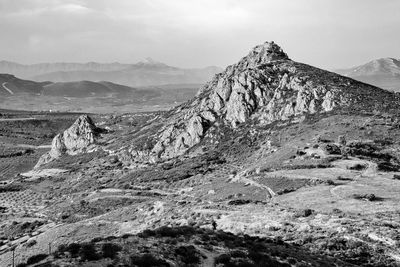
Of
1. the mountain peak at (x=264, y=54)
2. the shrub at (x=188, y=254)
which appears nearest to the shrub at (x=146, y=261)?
the shrub at (x=188, y=254)

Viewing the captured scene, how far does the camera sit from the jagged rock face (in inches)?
4867

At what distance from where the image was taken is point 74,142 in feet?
582

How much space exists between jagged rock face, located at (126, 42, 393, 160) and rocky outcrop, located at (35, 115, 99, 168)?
141ft

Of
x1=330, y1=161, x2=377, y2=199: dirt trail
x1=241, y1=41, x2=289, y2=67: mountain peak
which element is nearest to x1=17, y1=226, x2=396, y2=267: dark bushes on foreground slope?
x1=330, y1=161, x2=377, y2=199: dirt trail

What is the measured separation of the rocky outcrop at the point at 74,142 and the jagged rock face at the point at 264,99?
4297 cm

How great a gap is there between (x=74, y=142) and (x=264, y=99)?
273ft

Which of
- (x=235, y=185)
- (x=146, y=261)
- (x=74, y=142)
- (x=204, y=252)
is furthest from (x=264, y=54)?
(x=146, y=261)

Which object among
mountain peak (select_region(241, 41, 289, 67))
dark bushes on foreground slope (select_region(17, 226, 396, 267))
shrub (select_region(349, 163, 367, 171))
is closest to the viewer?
dark bushes on foreground slope (select_region(17, 226, 396, 267))

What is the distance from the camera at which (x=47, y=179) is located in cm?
14012

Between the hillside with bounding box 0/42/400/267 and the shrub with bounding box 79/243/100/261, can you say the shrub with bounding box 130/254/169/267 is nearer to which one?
the hillside with bounding box 0/42/400/267

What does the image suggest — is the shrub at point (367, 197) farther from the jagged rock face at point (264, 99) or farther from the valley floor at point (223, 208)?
the jagged rock face at point (264, 99)

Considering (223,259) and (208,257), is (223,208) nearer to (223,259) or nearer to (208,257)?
(208,257)

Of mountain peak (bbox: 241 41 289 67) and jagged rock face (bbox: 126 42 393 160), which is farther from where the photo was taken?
mountain peak (bbox: 241 41 289 67)

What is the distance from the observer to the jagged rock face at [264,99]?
406ft
